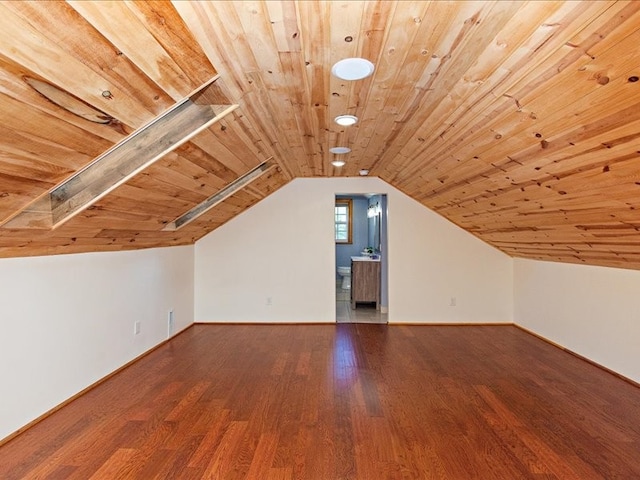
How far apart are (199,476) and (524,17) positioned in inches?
96.1

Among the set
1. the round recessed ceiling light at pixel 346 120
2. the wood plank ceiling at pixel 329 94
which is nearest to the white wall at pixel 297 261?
the wood plank ceiling at pixel 329 94

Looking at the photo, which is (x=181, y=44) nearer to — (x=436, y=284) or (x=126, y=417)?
(x=126, y=417)

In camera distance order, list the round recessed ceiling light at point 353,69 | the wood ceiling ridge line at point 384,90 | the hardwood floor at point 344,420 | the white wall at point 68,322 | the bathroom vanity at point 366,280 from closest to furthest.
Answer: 1. the wood ceiling ridge line at point 384,90
2. the round recessed ceiling light at point 353,69
3. the hardwood floor at point 344,420
4. the white wall at point 68,322
5. the bathroom vanity at point 366,280

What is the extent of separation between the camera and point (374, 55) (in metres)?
1.58

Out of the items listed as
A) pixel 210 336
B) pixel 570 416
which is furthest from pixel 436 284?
pixel 210 336

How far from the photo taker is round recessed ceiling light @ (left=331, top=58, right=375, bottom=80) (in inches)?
64.1

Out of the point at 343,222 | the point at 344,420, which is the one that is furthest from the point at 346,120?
the point at 343,222

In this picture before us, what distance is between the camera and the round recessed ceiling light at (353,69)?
163 cm

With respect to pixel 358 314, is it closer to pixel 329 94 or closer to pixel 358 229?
pixel 358 229

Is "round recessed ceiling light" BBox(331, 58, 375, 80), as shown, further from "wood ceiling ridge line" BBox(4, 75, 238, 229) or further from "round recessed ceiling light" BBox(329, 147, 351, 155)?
"round recessed ceiling light" BBox(329, 147, 351, 155)

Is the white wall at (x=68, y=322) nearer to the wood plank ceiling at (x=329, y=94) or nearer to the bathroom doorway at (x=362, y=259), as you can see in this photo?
the wood plank ceiling at (x=329, y=94)

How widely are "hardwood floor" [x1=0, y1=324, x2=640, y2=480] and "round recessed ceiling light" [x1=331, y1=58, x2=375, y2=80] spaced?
6.55ft

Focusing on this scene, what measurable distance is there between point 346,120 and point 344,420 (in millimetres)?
1984

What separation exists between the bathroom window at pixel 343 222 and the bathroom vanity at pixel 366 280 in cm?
285
